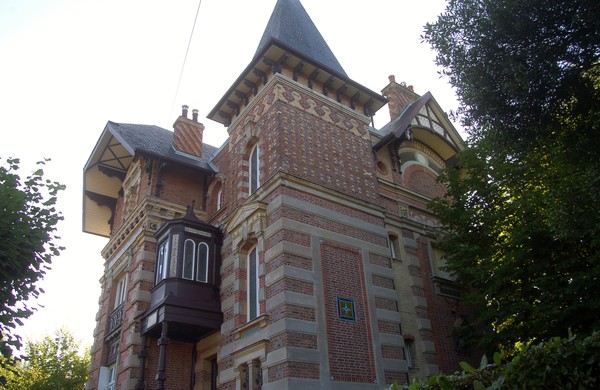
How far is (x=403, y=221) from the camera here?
17812 millimetres

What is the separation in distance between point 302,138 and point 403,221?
15.4 feet

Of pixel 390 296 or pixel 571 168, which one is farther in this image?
pixel 390 296

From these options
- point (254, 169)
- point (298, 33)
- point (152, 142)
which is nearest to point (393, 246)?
point (254, 169)

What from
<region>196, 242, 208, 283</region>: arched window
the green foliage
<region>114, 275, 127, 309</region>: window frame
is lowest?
the green foliage

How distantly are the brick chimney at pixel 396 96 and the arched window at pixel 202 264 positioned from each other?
37.2ft

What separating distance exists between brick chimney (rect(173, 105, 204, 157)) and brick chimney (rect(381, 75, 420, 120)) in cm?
887

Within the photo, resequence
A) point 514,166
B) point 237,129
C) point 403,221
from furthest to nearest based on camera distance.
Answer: point 237,129
point 403,221
point 514,166

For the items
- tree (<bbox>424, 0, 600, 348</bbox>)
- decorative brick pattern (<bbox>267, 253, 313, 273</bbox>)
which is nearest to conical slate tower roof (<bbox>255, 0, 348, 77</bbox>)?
decorative brick pattern (<bbox>267, 253, 313, 273</bbox>)

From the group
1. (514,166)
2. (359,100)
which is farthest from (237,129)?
(514,166)

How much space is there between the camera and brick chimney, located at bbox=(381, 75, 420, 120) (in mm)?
23658

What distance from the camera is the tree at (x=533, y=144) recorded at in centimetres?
951

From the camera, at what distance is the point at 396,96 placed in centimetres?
2411

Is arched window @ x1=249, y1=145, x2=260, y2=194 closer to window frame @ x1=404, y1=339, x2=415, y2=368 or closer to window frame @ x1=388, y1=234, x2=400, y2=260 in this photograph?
window frame @ x1=388, y1=234, x2=400, y2=260

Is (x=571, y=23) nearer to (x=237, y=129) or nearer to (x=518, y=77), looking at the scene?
(x=518, y=77)
